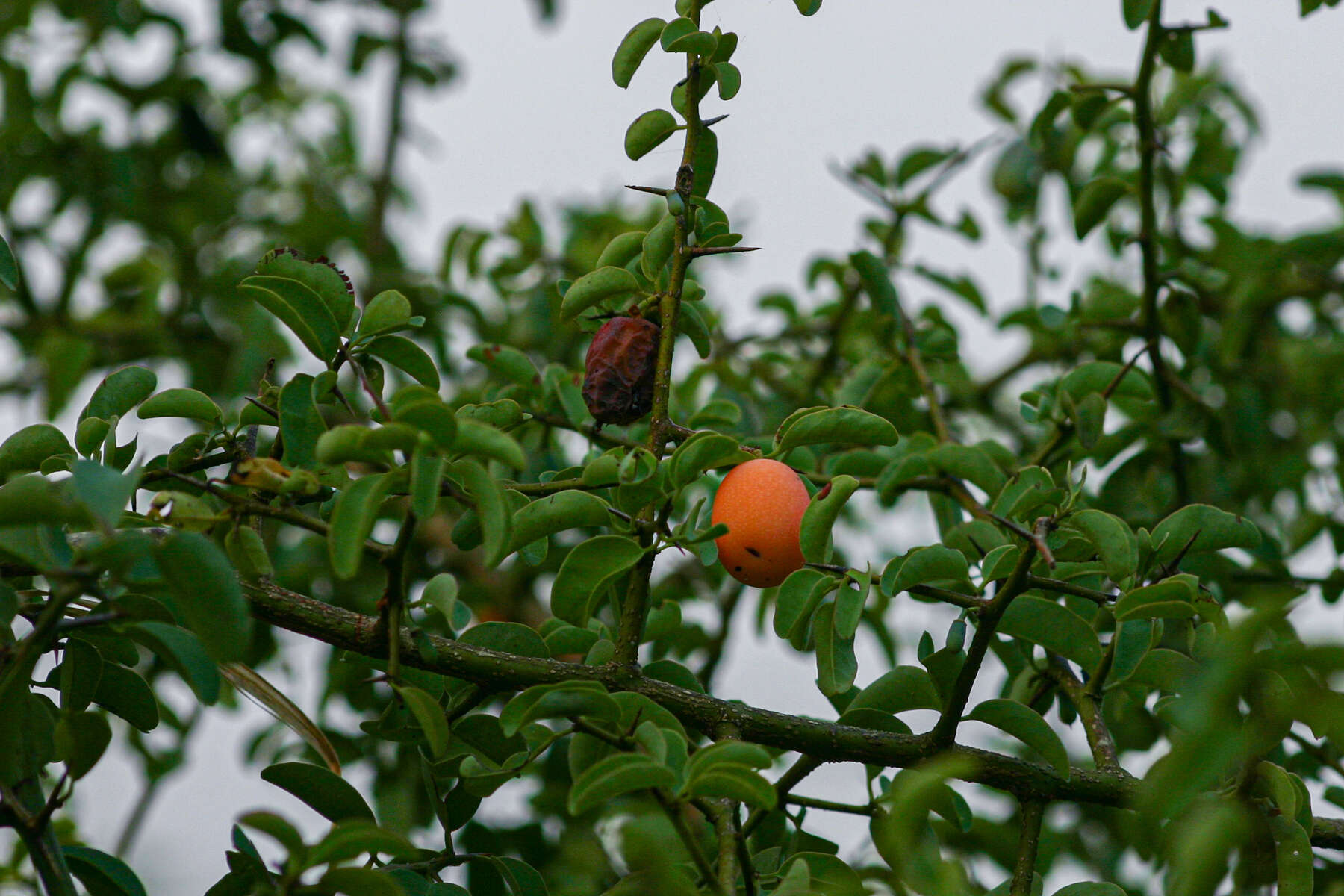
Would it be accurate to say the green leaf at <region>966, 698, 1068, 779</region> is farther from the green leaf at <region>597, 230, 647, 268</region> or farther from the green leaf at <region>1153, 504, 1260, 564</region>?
the green leaf at <region>597, 230, 647, 268</region>

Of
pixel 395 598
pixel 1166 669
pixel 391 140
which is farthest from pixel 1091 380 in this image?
pixel 391 140

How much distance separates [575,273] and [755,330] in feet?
1.15

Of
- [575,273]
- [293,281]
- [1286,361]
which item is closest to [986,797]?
[1286,361]

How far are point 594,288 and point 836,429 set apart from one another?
240 millimetres

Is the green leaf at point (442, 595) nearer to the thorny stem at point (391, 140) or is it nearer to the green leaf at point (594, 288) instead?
the green leaf at point (594, 288)

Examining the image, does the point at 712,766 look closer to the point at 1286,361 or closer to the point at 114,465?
the point at 114,465

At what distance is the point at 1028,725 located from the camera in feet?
3.30

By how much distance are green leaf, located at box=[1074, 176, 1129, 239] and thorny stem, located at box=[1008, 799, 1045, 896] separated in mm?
867

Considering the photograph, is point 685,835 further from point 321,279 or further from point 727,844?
point 321,279

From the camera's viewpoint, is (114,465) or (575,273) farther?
(575,273)

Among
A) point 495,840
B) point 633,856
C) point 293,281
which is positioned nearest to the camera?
point 633,856

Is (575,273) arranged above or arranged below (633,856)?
above

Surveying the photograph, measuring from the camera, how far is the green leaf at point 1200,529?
1.09 meters

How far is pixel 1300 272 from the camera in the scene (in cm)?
203
